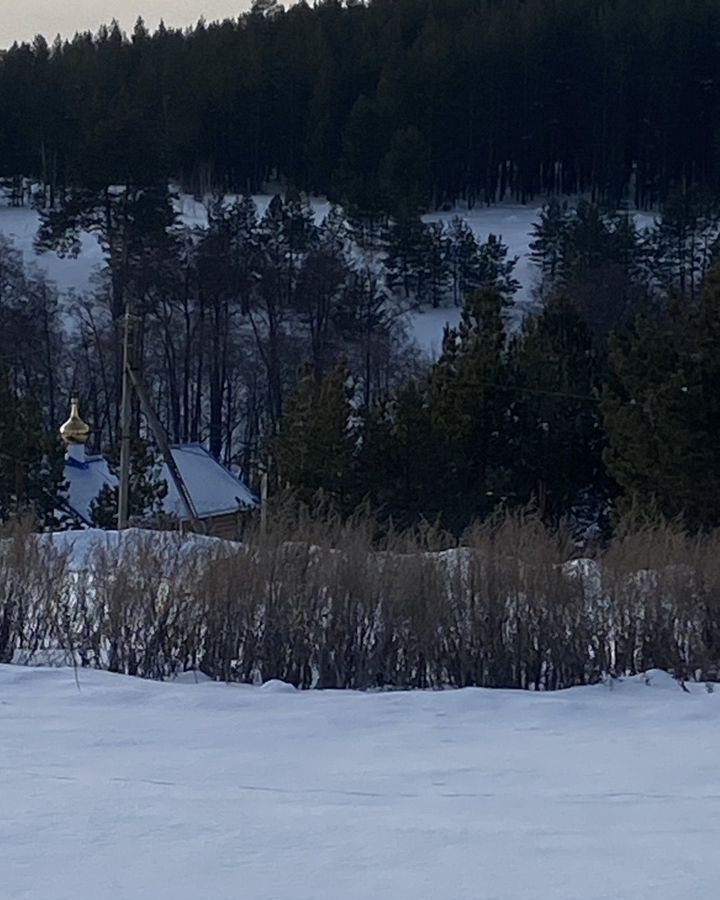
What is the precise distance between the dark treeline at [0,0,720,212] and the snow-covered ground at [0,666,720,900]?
68.9 metres

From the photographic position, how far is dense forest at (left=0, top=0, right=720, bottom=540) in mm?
26406

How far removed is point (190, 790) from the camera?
241 inches

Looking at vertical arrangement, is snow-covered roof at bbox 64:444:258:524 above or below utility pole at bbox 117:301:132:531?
below

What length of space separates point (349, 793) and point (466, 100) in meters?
76.5

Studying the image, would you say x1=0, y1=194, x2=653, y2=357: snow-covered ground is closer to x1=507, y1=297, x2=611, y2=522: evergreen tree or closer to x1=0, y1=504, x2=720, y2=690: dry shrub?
x1=507, y1=297, x2=611, y2=522: evergreen tree

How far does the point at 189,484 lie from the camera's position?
35344 mm

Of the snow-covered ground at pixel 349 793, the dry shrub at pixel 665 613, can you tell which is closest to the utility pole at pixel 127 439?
the dry shrub at pixel 665 613

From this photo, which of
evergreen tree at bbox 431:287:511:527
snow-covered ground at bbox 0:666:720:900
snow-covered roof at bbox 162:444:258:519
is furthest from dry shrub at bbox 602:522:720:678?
snow-covered roof at bbox 162:444:258:519

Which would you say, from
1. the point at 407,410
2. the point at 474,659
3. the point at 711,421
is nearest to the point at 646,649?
the point at 474,659

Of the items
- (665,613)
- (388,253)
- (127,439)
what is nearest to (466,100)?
(388,253)

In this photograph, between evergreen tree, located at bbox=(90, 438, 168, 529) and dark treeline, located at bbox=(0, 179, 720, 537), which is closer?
dark treeline, located at bbox=(0, 179, 720, 537)

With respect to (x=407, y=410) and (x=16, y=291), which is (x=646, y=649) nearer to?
(x=407, y=410)

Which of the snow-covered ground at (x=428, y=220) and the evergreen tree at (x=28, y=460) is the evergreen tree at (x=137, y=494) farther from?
the snow-covered ground at (x=428, y=220)

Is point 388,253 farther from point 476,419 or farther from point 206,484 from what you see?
point 476,419
